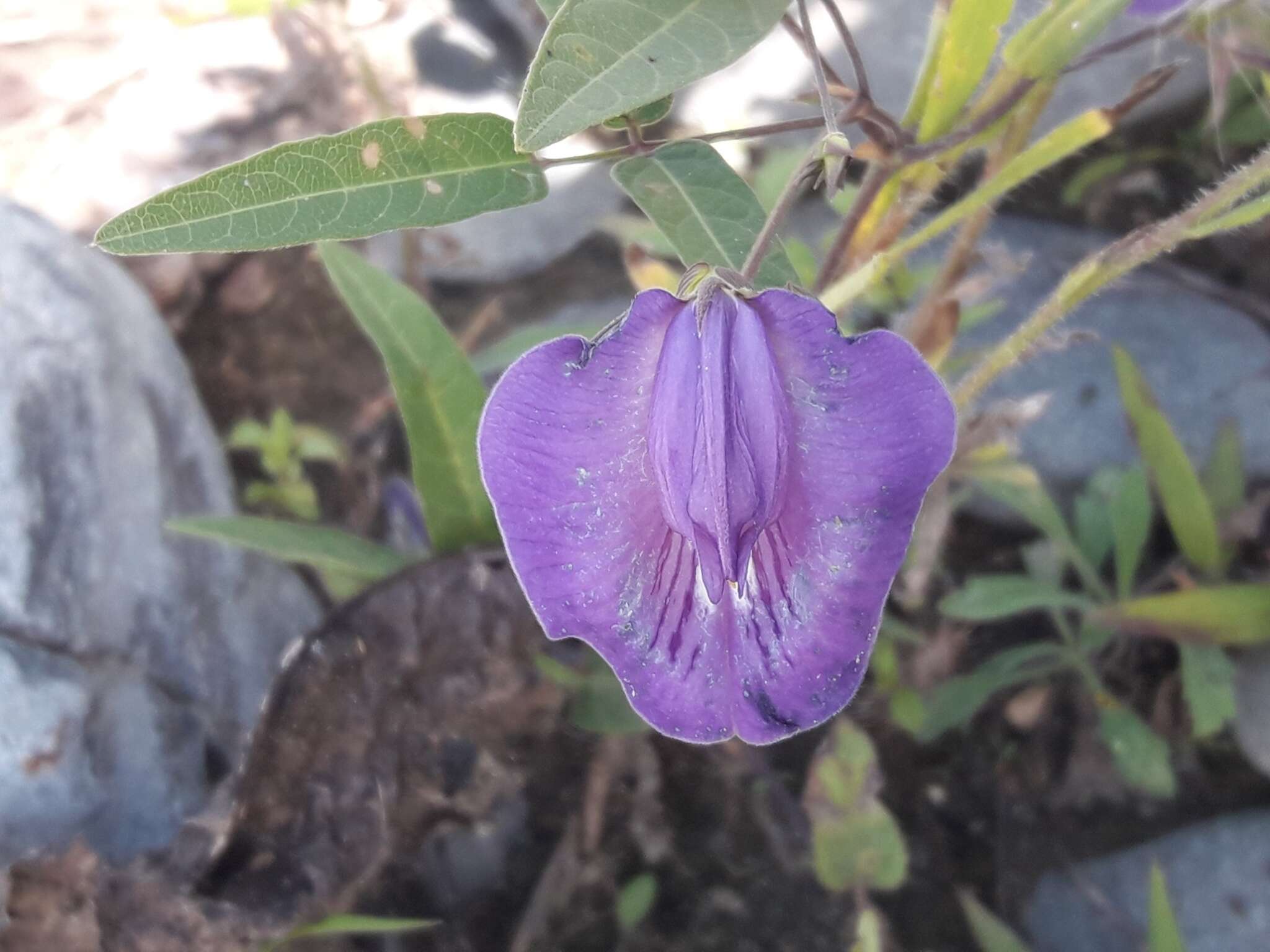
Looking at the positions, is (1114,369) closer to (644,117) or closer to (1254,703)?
(1254,703)

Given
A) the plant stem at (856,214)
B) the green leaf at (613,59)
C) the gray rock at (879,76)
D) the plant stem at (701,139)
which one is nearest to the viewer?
the green leaf at (613,59)

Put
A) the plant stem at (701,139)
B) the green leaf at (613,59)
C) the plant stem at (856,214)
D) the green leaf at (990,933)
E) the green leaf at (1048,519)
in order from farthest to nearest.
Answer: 1. the green leaf at (1048,519)
2. the green leaf at (990,933)
3. the plant stem at (856,214)
4. the plant stem at (701,139)
5. the green leaf at (613,59)

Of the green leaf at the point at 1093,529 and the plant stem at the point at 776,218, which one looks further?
the green leaf at the point at 1093,529

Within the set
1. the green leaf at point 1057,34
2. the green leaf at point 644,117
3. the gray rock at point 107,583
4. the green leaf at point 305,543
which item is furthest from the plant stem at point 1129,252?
the gray rock at point 107,583

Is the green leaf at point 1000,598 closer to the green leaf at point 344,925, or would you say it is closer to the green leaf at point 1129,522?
the green leaf at point 1129,522

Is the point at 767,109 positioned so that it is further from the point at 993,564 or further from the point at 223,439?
the point at 223,439

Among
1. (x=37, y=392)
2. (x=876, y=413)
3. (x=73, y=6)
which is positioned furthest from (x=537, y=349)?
(x=73, y=6)

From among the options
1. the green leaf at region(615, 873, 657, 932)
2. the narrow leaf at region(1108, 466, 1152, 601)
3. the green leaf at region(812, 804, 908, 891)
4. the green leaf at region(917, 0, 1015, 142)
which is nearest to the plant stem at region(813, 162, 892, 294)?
the green leaf at region(917, 0, 1015, 142)

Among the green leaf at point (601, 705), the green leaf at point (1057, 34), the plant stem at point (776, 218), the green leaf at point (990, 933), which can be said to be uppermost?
the plant stem at point (776, 218)
